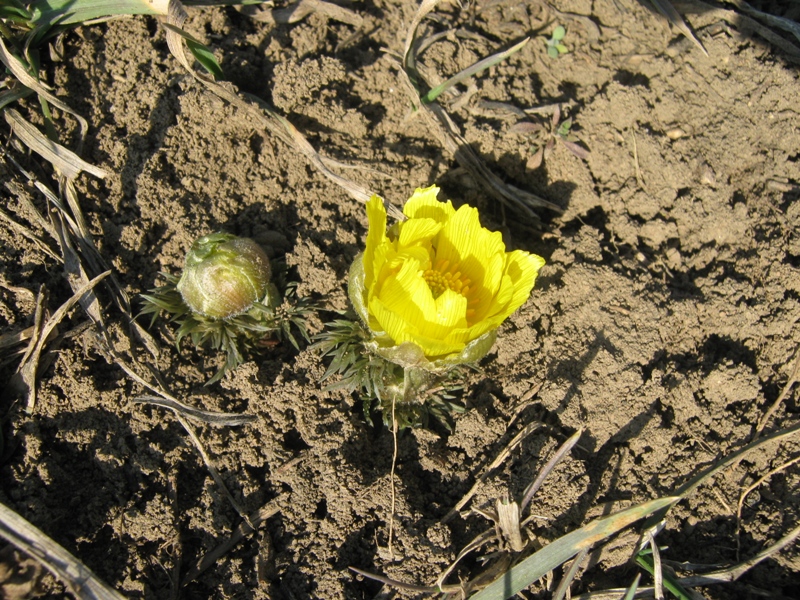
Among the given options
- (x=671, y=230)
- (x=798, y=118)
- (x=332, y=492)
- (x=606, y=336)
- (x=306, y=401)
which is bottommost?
(x=332, y=492)

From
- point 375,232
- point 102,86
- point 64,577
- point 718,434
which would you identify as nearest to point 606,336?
point 718,434

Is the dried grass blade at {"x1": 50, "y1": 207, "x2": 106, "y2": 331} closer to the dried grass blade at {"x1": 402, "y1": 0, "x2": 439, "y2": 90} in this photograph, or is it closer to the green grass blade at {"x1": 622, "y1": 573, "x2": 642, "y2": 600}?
A: the dried grass blade at {"x1": 402, "y1": 0, "x2": 439, "y2": 90}

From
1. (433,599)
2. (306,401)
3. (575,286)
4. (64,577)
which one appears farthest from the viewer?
(575,286)

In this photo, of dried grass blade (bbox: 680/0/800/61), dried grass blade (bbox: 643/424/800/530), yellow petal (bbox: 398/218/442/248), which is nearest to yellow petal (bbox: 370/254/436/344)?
yellow petal (bbox: 398/218/442/248)

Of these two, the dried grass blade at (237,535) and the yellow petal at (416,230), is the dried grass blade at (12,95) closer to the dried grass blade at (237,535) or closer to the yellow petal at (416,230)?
the yellow petal at (416,230)

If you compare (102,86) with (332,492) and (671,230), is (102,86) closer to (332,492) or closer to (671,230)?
(332,492)

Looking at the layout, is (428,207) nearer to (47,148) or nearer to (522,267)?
(522,267)
